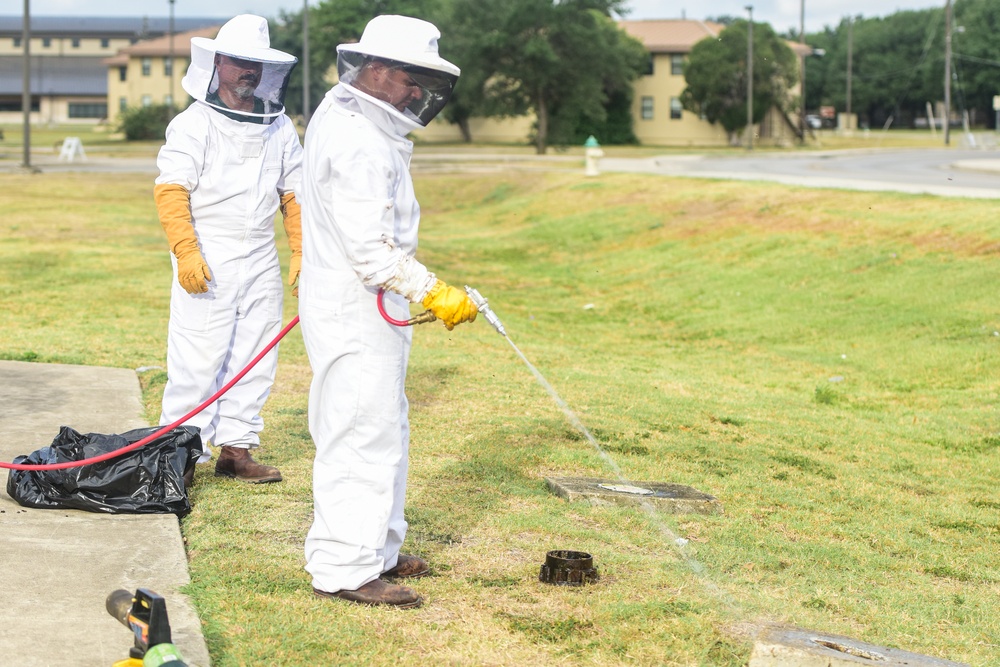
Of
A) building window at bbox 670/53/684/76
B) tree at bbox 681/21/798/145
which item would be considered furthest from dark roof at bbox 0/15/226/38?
tree at bbox 681/21/798/145

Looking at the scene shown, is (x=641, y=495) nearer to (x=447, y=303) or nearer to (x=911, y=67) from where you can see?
(x=447, y=303)

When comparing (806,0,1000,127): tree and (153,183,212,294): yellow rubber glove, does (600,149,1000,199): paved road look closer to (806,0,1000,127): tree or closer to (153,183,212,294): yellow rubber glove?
(153,183,212,294): yellow rubber glove

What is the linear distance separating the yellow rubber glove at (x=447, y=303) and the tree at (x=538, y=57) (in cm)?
4335

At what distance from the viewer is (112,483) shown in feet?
16.4

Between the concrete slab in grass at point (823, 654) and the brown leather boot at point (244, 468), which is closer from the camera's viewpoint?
the concrete slab in grass at point (823, 654)

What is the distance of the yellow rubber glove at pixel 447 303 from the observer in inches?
155

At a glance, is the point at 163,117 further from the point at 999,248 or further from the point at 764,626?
the point at 764,626

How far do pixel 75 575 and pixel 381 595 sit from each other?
1.09 meters

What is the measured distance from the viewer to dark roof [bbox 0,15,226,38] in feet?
346

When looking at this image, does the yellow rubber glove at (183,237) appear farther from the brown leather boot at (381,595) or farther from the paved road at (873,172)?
the paved road at (873,172)

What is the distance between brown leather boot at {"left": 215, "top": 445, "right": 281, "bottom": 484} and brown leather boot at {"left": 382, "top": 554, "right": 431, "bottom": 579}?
1.39m

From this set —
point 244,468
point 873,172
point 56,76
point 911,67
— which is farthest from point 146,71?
point 244,468

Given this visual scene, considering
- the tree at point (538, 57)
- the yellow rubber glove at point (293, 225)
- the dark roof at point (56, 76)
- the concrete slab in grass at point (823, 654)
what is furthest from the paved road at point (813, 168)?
the dark roof at point (56, 76)

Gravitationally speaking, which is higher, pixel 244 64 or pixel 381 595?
pixel 244 64
